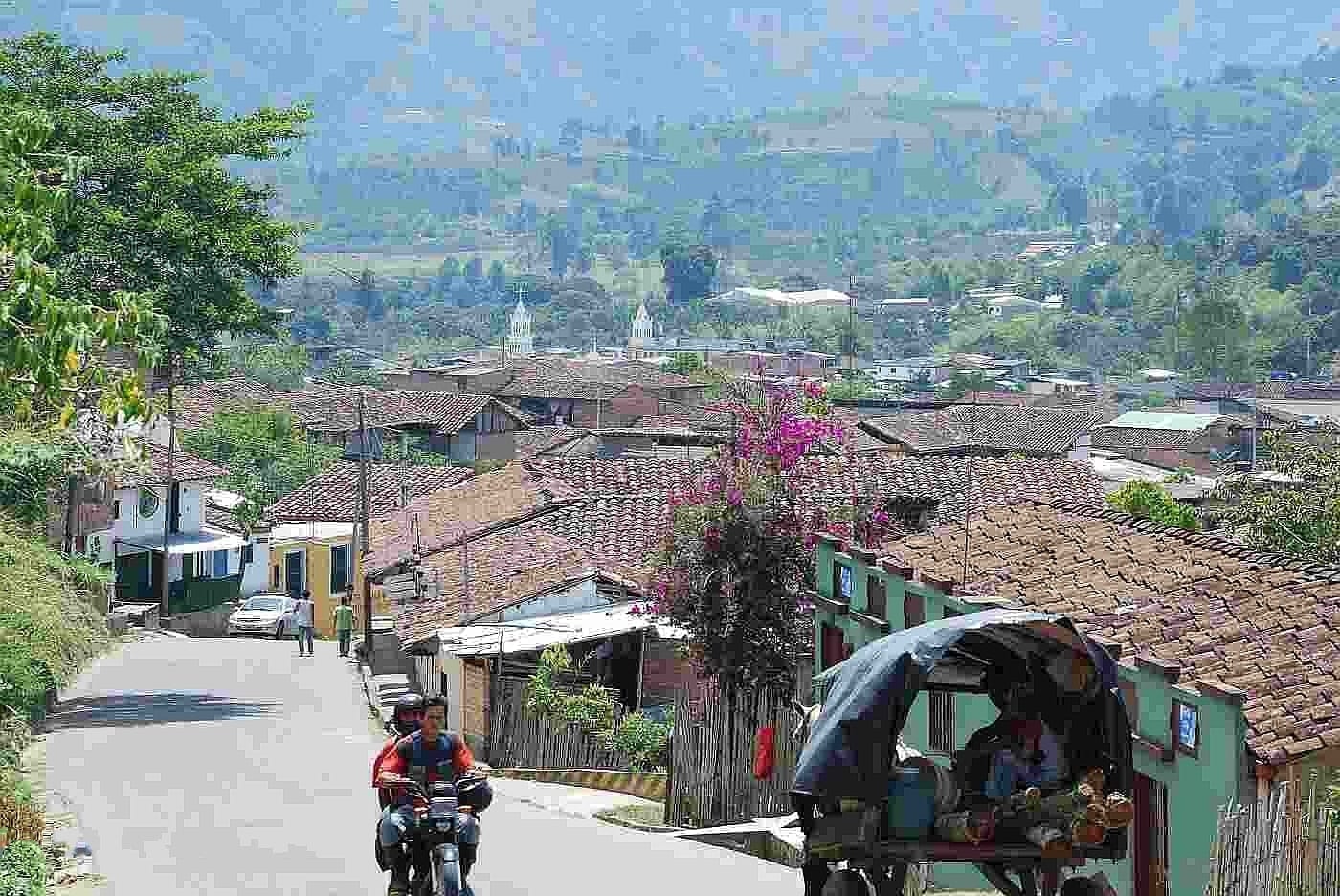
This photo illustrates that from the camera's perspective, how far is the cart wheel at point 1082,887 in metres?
10.2

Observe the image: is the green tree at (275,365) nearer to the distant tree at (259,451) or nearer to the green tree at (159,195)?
the distant tree at (259,451)

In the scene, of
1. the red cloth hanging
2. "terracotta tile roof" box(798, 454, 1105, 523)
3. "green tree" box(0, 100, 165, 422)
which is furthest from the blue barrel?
"terracotta tile roof" box(798, 454, 1105, 523)

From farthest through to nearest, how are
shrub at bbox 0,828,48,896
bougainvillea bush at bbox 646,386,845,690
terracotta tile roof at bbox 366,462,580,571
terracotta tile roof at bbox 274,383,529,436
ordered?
1. terracotta tile roof at bbox 274,383,529,436
2. terracotta tile roof at bbox 366,462,580,571
3. bougainvillea bush at bbox 646,386,845,690
4. shrub at bbox 0,828,48,896

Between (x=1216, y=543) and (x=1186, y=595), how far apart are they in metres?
1.77

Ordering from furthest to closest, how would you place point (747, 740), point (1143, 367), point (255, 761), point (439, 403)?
point (1143, 367), point (439, 403), point (255, 761), point (747, 740)

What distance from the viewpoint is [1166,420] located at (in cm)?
8994

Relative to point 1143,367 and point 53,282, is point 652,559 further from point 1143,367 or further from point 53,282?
point 1143,367

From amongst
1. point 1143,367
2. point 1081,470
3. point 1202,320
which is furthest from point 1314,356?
point 1081,470

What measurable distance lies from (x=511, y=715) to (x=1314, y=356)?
133m

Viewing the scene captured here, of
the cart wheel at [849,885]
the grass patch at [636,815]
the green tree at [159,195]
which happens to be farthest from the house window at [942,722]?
the green tree at [159,195]

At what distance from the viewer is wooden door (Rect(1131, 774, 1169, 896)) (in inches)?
584

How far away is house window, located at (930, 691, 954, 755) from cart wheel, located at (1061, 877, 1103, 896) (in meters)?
8.13

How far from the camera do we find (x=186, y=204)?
32.2m

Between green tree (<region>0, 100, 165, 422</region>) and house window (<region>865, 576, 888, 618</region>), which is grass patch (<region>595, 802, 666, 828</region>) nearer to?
house window (<region>865, 576, 888, 618</region>)
